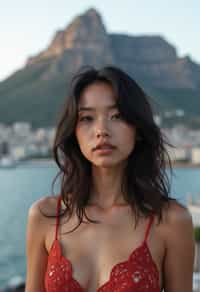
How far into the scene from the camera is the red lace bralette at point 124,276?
117 cm

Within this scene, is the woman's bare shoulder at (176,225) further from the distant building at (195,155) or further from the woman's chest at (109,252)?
the distant building at (195,155)

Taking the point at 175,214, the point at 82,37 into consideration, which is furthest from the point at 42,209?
the point at 82,37

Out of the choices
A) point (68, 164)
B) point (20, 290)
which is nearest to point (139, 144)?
point (68, 164)

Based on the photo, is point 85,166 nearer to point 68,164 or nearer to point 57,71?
point 68,164

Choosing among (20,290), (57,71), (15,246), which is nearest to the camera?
(20,290)

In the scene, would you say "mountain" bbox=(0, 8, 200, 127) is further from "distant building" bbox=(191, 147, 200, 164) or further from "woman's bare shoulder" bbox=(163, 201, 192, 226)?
"woman's bare shoulder" bbox=(163, 201, 192, 226)

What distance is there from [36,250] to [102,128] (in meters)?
0.34

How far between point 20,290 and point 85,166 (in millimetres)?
14741

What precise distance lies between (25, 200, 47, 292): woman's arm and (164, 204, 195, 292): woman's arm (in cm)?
29

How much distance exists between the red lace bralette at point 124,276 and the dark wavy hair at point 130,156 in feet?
0.33

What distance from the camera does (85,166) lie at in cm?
137

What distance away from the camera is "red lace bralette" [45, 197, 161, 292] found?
1.17 metres

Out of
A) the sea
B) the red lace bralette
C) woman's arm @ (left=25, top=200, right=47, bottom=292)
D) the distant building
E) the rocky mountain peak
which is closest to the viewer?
the red lace bralette

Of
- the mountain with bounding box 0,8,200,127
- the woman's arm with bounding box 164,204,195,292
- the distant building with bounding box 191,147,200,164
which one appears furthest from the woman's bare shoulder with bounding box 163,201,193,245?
the mountain with bounding box 0,8,200,127
